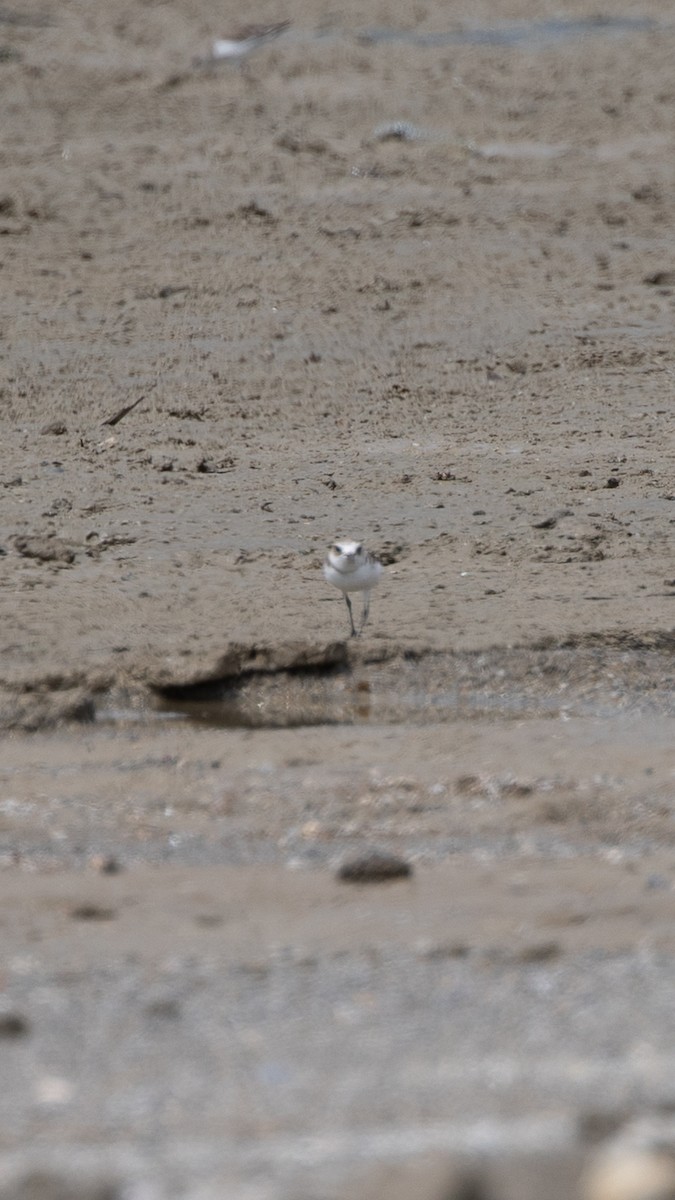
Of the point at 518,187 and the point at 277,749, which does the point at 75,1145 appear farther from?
the point at 518,187

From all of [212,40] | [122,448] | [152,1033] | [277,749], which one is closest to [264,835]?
[277,749]

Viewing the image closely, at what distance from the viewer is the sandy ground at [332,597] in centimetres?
401

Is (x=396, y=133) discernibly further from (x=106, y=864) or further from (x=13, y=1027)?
(x=13, y=1027)

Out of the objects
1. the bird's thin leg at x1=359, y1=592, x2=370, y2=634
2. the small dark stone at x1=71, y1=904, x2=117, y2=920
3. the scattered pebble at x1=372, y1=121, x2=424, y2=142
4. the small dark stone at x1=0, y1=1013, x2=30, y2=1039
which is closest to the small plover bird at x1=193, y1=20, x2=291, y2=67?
the scattered pebble at x1=372, y1=121, x2=424, y2=142

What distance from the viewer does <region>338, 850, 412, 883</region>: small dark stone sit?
16.4 feet

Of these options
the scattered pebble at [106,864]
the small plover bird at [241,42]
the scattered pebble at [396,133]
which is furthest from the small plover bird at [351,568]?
the small plover bird at [241,42]

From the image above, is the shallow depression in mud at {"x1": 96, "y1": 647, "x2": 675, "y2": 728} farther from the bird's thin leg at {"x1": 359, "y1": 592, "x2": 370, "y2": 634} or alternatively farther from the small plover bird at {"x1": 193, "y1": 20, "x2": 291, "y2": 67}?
the small plover bird at {"x1": 193, "y1": 20, "x2": 291, "y2": 67}

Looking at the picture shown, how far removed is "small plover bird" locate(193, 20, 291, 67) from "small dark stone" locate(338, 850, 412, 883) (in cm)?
998

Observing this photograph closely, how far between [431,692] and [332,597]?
3.69 ft

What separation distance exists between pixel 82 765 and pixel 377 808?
1172 mm

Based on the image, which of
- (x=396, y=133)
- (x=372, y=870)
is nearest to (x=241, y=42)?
(x=396, y=133)

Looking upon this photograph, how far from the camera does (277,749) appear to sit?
629 cm

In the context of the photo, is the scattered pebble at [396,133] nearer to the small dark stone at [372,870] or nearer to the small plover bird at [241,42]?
the small plover bird at [241,42]

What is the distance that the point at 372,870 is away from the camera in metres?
5.02
